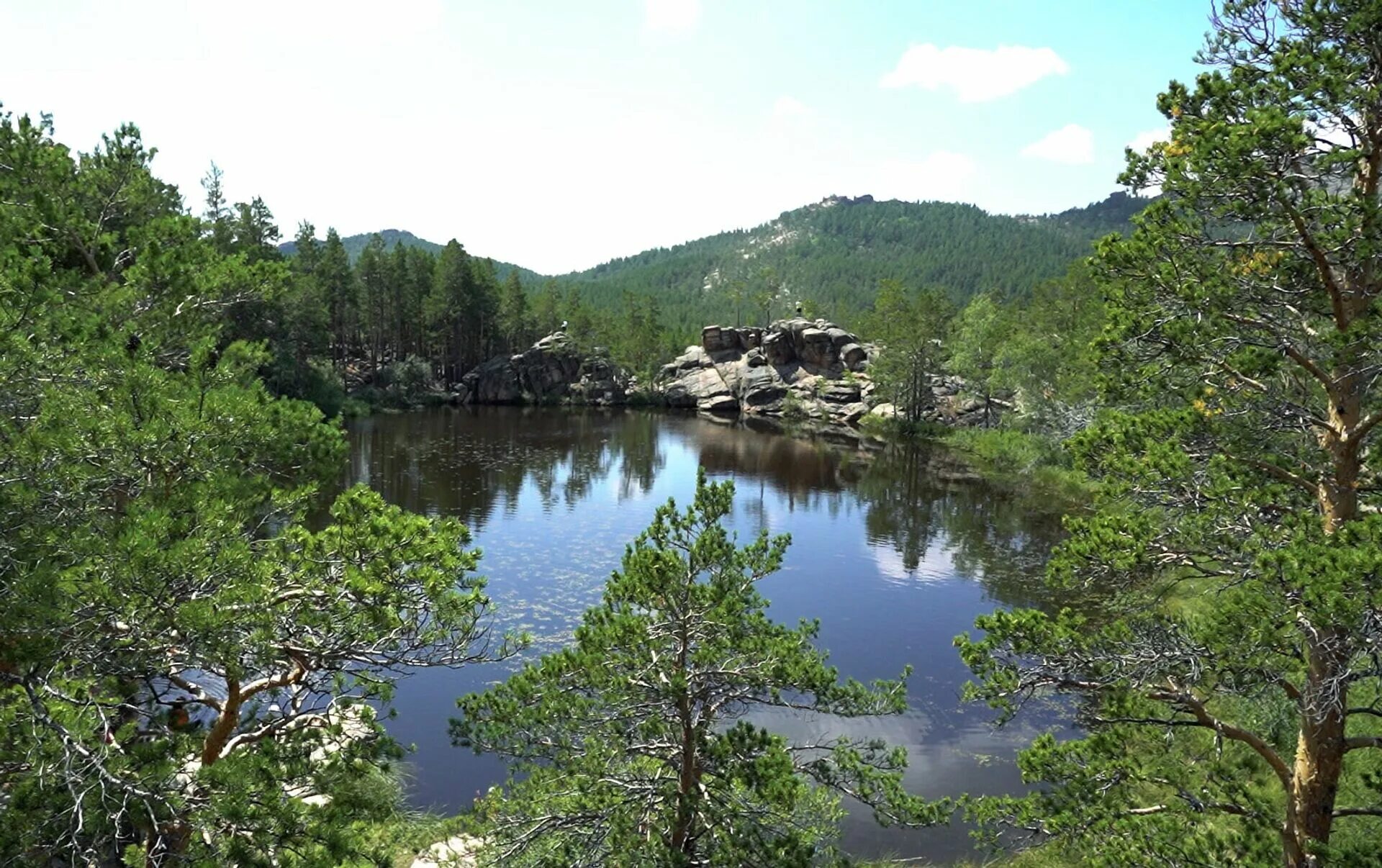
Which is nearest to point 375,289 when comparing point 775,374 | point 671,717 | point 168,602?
point 775,374

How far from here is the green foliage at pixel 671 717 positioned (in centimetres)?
893

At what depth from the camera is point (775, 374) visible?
9088 centimetres

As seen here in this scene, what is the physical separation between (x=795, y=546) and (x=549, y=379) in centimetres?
6212

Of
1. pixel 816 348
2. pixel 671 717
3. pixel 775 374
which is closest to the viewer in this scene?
pixel 671 717

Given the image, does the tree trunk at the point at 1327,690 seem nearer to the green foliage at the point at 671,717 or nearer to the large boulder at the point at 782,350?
the green foliage at the point at 671,717

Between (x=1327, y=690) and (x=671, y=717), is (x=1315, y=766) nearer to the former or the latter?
(x=1327, y=690)

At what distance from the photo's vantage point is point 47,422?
23.1 feet

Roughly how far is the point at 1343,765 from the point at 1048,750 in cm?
865

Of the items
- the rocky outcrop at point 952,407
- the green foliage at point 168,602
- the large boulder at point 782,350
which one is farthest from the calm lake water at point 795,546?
the large boulder at point 782,350

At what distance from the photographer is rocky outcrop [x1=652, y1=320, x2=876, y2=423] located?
83.6m

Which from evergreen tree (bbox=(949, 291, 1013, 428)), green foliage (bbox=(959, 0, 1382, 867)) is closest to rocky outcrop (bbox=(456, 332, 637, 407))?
evergreen tree (bbox=(949, 291, 1013, 428))

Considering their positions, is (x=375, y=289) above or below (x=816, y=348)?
above

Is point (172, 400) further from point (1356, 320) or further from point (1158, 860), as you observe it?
point (1356, 320)

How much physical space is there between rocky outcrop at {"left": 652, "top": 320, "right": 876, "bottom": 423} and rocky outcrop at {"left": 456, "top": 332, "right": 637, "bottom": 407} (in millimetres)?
5756
